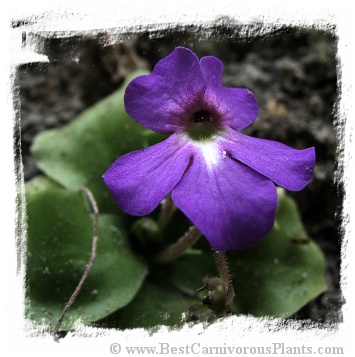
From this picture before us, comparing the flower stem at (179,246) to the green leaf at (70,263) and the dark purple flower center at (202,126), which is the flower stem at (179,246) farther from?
the dark purple flower center at (202,126)

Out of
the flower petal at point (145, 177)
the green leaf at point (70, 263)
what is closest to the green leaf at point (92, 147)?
the green leaf at point (70, 263)

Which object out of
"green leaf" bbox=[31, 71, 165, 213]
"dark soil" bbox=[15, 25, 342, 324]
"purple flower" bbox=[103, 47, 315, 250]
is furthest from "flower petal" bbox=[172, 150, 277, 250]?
"dark soil" bbox=[15, 25, 342, 324]

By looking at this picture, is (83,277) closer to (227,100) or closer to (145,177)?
(145,177)

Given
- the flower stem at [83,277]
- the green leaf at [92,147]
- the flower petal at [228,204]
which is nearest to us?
the flower petal at [228,204]

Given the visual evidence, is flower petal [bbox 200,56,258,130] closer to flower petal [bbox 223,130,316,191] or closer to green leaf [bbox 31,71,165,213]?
flower petal [bbox 223,130,316,191]

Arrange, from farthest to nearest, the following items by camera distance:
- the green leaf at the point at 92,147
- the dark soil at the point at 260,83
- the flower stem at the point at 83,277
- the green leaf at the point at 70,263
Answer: the dark soil at the point at 260,83 < the green leaf at the point at 92,147 < the green leaf at the point at 70,263 < the flower stem at the point at 83,277

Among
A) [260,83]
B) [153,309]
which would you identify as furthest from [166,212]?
[260,83]
